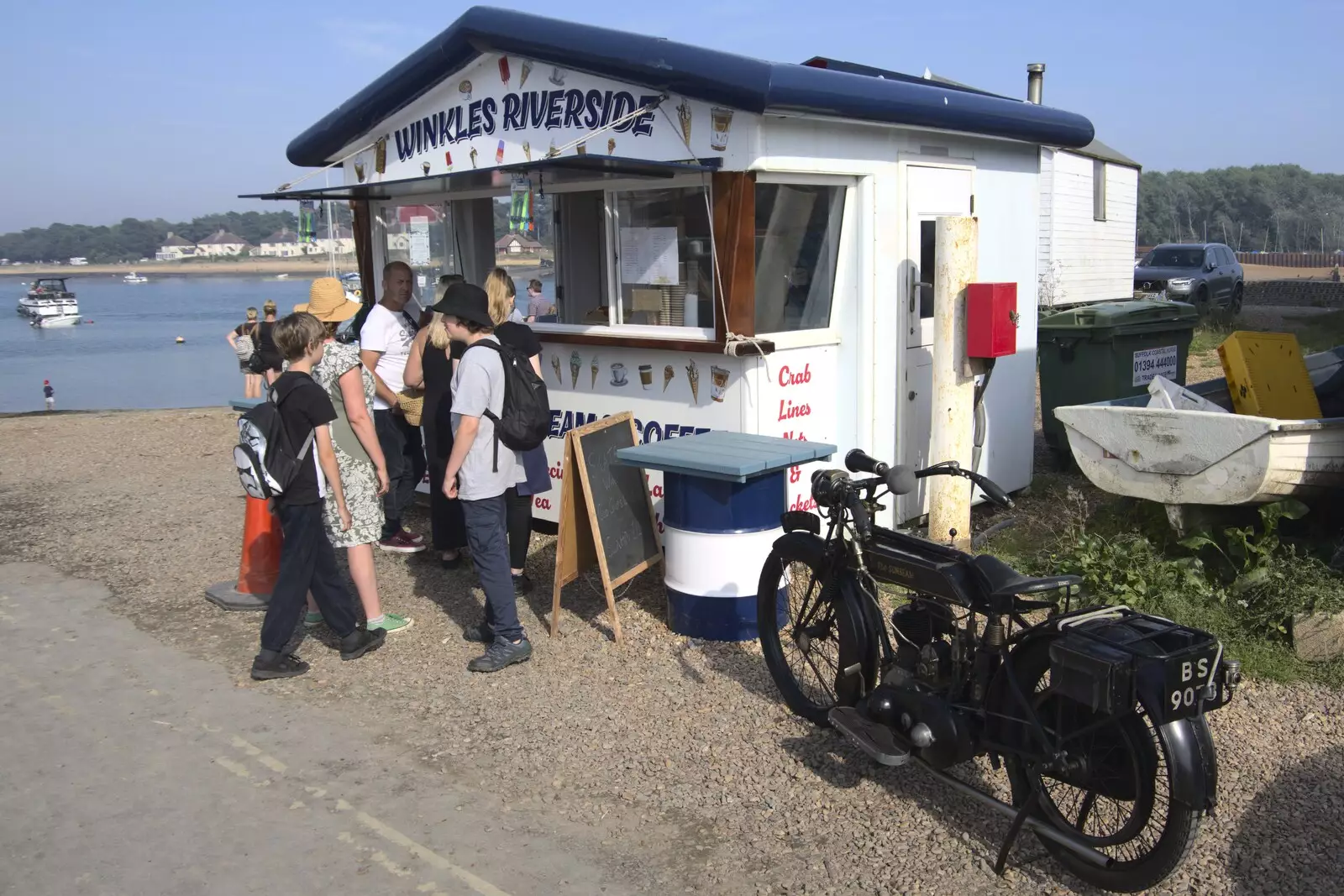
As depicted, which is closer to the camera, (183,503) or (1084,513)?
(1084,513)

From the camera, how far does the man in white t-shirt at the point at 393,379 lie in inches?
290

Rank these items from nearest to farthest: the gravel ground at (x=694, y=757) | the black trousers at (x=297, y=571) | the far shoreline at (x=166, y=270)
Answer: the gravel ground at (x=694, y=757)
the black trousers at (x=297, y=571)
the far shoreline at (x=166, y=270)

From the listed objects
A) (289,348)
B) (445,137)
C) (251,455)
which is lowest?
(251,455)

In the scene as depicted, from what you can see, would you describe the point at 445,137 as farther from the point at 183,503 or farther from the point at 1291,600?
the point at 1291,600

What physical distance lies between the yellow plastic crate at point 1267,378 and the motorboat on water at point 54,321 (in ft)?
242

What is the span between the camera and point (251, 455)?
5.24 metres

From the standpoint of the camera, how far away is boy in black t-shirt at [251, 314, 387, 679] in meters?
5.30

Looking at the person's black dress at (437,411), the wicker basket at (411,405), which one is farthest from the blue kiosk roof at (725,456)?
the wicker basket at (411,405)

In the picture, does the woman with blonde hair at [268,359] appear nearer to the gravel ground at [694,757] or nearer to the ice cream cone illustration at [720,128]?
the gravel ground at [694,757]

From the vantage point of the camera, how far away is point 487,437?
5.32 metres

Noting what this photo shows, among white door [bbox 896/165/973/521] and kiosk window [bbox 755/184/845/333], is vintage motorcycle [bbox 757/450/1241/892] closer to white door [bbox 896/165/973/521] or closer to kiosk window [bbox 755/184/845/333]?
kiosk window [bbox 755/184/845/333]

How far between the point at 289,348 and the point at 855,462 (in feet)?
9.27

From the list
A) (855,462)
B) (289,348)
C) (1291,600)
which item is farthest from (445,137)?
(1291,600)

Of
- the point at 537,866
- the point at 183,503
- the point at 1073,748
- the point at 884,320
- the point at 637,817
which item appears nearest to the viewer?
the point at 1073,748
